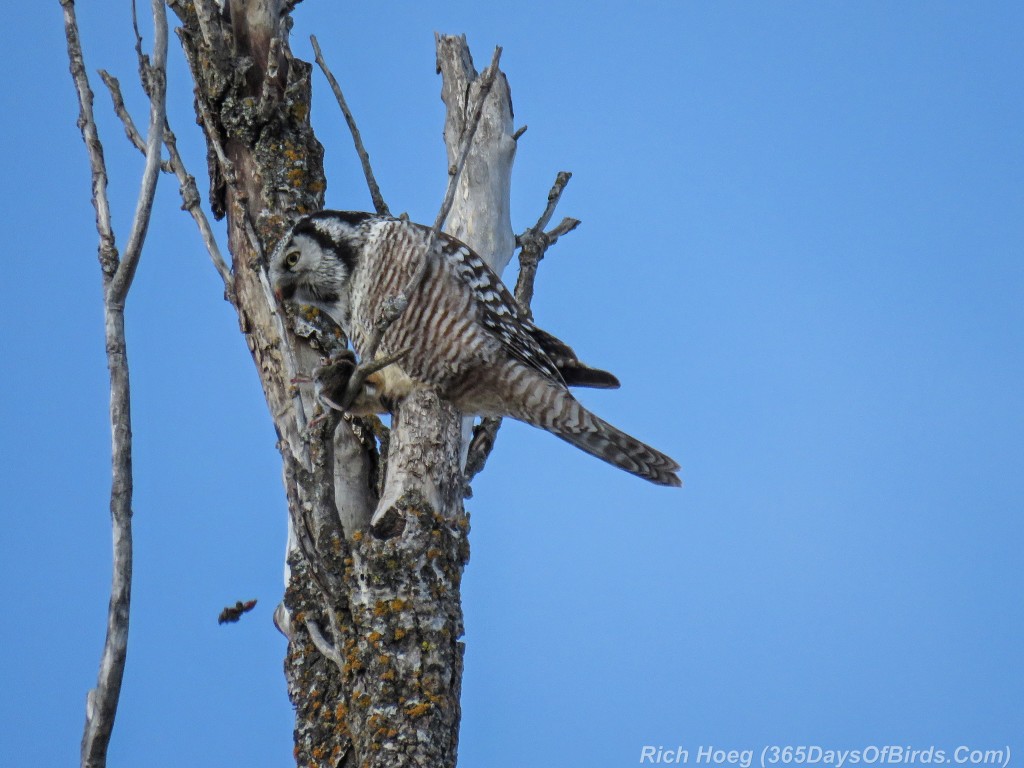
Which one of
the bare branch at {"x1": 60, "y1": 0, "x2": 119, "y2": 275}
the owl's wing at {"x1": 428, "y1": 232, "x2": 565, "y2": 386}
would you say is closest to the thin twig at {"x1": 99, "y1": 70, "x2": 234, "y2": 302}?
the bare branch at {"x1": 60, "y1": 0, "x2": 119, "y2": 275}

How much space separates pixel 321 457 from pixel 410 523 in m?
0.27

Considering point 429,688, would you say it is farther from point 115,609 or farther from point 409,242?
point 409,242

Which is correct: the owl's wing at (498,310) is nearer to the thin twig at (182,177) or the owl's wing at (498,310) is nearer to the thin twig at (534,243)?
the thin twig at (534,243)

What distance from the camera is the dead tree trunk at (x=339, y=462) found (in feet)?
7.97

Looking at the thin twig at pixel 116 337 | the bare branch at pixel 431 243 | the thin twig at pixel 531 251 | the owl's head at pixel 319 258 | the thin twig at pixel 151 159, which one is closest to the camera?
the thin twig at pixel 116 337

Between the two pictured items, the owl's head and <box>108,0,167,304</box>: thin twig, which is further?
the owl's head

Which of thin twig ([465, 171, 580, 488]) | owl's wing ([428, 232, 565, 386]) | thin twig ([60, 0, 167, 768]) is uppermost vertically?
thin twig ([465, 171, 580, 488])

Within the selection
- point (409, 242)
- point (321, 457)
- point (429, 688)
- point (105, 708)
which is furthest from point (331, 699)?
point (409, 242)

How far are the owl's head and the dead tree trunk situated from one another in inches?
2.7

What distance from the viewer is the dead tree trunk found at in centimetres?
243

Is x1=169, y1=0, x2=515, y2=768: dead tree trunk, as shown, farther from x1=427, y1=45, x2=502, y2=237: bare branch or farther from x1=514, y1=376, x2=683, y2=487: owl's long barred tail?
x1=427, y1=45, x2=502, y2=237: bare branch

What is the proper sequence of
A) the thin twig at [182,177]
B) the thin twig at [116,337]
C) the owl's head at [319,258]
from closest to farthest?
the thin twig at [116,337]
the thin twig at [182,177]
the owl's head at [319,258]

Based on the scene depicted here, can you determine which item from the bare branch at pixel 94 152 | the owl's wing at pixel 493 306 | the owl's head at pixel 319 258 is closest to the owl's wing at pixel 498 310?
the owl's wing at pixel 493 306

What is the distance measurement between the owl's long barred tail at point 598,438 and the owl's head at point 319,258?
634mm
